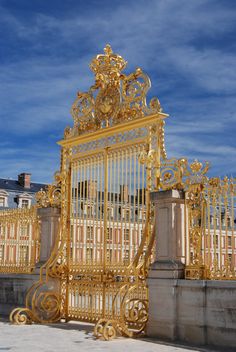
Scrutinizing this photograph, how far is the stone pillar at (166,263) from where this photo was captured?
9.52 m

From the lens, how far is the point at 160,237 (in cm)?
1009

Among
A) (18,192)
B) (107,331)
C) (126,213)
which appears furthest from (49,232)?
(18,192)

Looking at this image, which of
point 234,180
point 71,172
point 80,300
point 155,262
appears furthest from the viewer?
point 71,172

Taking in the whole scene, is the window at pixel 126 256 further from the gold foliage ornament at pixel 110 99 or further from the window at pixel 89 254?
the gold foliage ornament at pixel 110 99

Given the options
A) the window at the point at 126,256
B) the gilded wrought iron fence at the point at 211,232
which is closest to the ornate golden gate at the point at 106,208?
the window at the point at 126,256

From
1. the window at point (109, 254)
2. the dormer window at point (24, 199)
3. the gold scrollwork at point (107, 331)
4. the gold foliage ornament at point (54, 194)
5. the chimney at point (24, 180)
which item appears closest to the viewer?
the gold scrollwork at point (107, 331)

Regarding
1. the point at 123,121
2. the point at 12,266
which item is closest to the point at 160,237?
the point at 123,121

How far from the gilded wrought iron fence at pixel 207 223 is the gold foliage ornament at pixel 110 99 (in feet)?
5.10

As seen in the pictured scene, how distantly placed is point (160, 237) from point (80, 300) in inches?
122

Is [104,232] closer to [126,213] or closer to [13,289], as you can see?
[126,213]

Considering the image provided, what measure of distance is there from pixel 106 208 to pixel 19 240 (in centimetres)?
390

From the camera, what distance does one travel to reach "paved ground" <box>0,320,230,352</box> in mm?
8562

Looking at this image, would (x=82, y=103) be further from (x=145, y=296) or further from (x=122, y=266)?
(x=145, y=296)

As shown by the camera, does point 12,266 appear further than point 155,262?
Yes
